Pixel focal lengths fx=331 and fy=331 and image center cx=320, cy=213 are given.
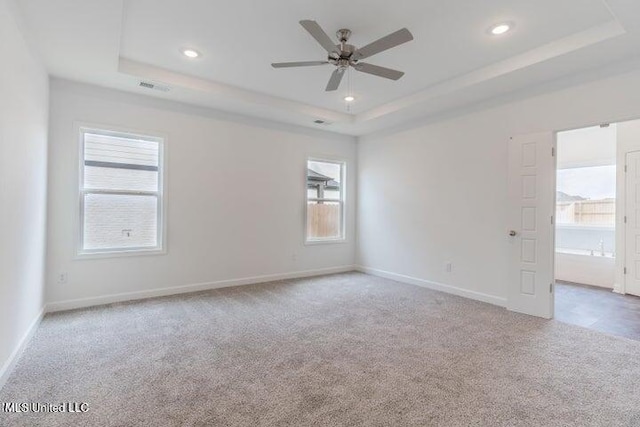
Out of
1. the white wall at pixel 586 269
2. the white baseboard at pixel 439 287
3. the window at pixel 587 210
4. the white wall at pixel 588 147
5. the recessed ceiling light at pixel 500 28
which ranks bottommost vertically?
the white baseboard at pixel 439 287

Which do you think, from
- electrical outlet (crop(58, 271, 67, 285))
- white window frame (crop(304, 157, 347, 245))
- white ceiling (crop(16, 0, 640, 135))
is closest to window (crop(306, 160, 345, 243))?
white window frame (crop(304, 157, 347, 245))

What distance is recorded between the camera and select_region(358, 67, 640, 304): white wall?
3521 mm

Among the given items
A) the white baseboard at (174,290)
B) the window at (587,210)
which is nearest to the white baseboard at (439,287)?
the white baseboard at (174,290)

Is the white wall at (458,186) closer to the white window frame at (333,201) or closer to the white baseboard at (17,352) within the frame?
the white window frame at (333,201)

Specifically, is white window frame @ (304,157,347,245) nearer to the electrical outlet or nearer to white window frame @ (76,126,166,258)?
white window frame @ (76,126,166,258)

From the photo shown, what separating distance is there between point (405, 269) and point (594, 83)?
333 cm

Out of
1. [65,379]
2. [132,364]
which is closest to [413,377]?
[132,364]

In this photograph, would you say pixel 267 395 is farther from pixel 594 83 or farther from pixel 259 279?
pixel 594 83

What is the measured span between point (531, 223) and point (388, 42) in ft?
8.86

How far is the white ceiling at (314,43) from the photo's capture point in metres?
2.58

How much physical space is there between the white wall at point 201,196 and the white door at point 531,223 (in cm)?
299

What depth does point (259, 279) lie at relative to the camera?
5238 millimetres

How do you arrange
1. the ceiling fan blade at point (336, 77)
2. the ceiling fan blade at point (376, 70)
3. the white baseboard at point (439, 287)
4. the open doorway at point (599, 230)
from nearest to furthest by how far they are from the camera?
the ceiling fan blade at point (376, 70) → the ceiling fan blade at point (336, 77) → the open doorway at point (599, 230) → the white baseboard at point (439, 287)

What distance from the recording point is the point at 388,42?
8.17 feet
